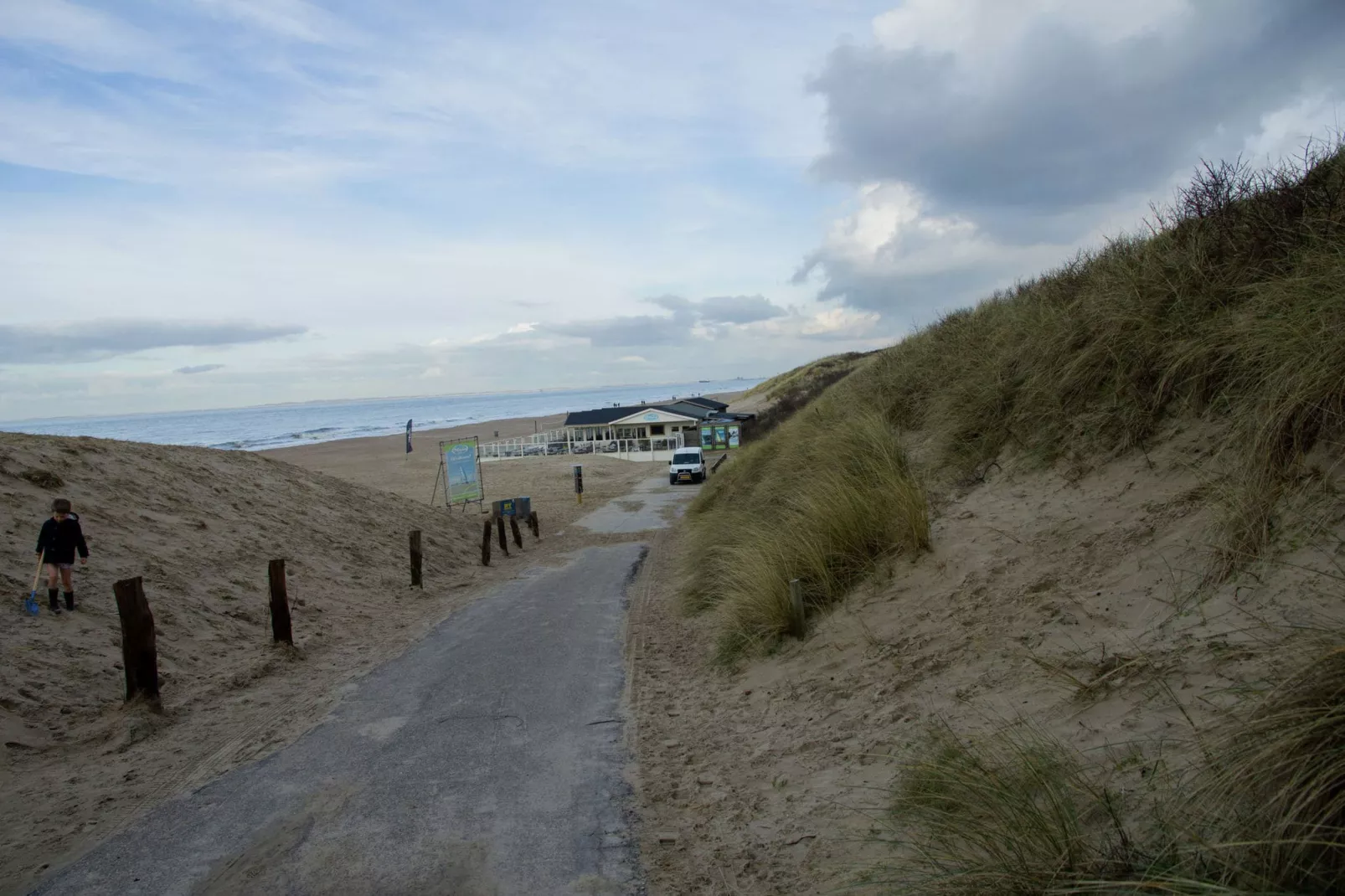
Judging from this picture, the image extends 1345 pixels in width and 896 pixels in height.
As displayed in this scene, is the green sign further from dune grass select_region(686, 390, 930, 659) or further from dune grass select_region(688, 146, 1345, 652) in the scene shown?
dune grass select_region(688, 146, 1345, 652)

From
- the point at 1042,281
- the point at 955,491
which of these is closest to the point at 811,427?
the point at 1042,281

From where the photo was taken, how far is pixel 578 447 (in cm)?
6178

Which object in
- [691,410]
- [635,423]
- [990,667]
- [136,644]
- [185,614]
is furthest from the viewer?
[691,410]

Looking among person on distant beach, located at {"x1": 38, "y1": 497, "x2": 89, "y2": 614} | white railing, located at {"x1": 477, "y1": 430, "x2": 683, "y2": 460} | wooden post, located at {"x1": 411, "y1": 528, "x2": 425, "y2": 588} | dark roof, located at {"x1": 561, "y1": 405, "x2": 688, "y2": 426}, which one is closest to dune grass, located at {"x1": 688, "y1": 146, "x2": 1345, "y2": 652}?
wooden post, located at {"x1": 411, "y1": 528, "x2": 425, "y2": 588}

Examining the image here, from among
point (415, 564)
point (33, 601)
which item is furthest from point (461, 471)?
point (33, 601)

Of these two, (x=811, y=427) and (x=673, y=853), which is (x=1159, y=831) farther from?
(x=811, y=427)

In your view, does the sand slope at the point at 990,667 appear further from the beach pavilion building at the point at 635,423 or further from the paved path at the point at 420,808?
the beach pavilion building at the point at 635,423

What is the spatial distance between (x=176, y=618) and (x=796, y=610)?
781cm

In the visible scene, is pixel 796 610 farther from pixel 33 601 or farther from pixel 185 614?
pixel 33 601

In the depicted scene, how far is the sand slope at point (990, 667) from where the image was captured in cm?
361

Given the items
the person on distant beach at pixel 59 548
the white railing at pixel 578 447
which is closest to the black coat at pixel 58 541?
the person on distant beach at pixel 59 548

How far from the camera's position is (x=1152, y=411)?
653 centimetres

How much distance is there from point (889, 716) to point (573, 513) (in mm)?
25315

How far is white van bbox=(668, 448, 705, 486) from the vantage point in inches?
1503
